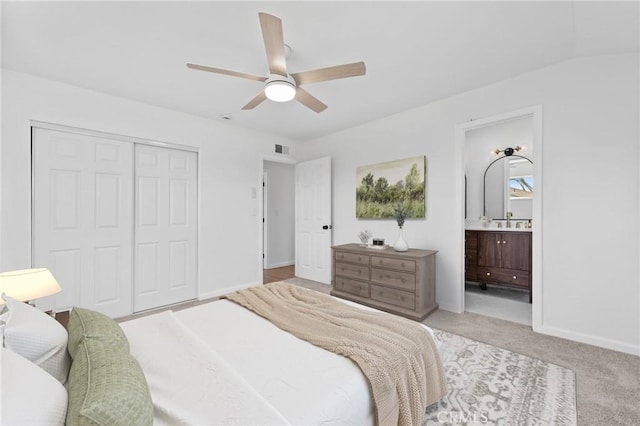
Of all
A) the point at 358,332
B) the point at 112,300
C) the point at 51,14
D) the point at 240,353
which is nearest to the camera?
the point at 240,353

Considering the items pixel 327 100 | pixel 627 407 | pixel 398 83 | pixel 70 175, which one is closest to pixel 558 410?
pixel 627 407

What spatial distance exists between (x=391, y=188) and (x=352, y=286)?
143cm

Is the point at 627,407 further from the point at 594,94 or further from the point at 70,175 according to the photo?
the point at 70,175

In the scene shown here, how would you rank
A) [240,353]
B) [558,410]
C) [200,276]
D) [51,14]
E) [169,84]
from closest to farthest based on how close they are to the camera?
[240,353], [558,410], [51,14], [169,84], [200,276]

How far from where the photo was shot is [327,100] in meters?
3.26

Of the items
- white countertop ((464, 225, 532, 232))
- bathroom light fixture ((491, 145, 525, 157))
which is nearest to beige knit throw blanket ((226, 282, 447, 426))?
white countertop ((464, 225, 532, 232))

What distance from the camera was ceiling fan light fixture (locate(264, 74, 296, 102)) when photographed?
2037 millimetres

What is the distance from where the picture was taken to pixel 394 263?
10.5ft

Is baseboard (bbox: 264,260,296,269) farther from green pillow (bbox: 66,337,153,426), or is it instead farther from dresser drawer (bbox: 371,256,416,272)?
green pillow (bbox: 66,337,153,426)

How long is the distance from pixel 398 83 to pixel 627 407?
296 cm

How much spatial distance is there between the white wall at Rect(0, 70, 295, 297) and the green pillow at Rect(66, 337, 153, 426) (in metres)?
2.55

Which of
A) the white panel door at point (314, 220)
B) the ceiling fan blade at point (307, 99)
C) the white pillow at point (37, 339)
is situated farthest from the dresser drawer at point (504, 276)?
the white pillow at point (37, 339)

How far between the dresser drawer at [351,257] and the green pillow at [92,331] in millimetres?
2637

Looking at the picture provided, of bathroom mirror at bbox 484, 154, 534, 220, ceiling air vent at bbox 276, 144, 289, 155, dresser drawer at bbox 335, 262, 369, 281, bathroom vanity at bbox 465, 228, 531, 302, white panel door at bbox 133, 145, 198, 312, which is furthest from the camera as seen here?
ceiling air vent at bbox 276, 144, 289, 155
